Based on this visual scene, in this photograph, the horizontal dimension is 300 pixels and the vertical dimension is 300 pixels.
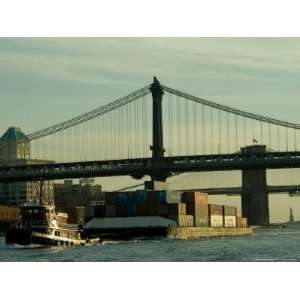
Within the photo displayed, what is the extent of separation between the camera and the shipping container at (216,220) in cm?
7156

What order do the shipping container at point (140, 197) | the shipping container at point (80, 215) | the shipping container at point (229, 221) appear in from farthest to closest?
the shipping container at point (229, 221) → the shipping container at point (80, 215) → the shipping container at point (140, 197)

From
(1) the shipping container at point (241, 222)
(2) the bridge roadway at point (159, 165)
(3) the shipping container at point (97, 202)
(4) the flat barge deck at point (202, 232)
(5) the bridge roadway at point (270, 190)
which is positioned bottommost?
(4) the flat barge deck at point (202, 232)

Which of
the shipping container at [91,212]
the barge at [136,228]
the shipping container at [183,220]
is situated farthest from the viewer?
the shipping container at [91,212]

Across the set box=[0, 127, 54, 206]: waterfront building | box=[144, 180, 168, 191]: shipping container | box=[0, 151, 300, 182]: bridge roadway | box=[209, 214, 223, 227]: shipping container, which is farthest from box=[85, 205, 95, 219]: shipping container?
box=[209, 214, 223, 227]: shipping container

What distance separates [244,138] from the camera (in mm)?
57438

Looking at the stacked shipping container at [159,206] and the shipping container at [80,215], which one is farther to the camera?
the shipping container at [80,215]

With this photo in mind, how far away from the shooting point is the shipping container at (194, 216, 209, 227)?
67.5 m

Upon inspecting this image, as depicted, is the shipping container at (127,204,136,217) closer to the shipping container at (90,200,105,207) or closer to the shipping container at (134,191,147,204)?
the shipping container at (134,191,147,204)

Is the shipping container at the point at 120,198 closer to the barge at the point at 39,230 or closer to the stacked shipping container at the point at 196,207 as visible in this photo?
the stacked shipping container at the point at 196,207

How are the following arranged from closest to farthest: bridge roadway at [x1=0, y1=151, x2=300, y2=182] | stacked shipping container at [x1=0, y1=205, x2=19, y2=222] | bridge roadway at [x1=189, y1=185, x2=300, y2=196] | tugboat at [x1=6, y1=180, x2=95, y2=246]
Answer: tugboat at [x1=6, y1=180, x2=95, y2=246]
bridge roadway at [x1=0, y1=151, x2=300, y2=182]
bridge roadway at [x1=189, y1=185, x2=300, y2=196]
stacked shipping container at [x1=0, y1=205, x2=19, y2=222]

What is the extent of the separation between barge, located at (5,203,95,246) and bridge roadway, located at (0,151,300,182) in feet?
37.1

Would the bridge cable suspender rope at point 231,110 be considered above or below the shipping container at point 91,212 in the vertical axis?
above

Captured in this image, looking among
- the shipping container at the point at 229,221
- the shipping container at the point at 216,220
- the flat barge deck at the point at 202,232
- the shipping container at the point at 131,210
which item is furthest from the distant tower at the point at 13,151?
the shipping container at the point at 229,221

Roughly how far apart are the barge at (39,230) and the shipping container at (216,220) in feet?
63.4
